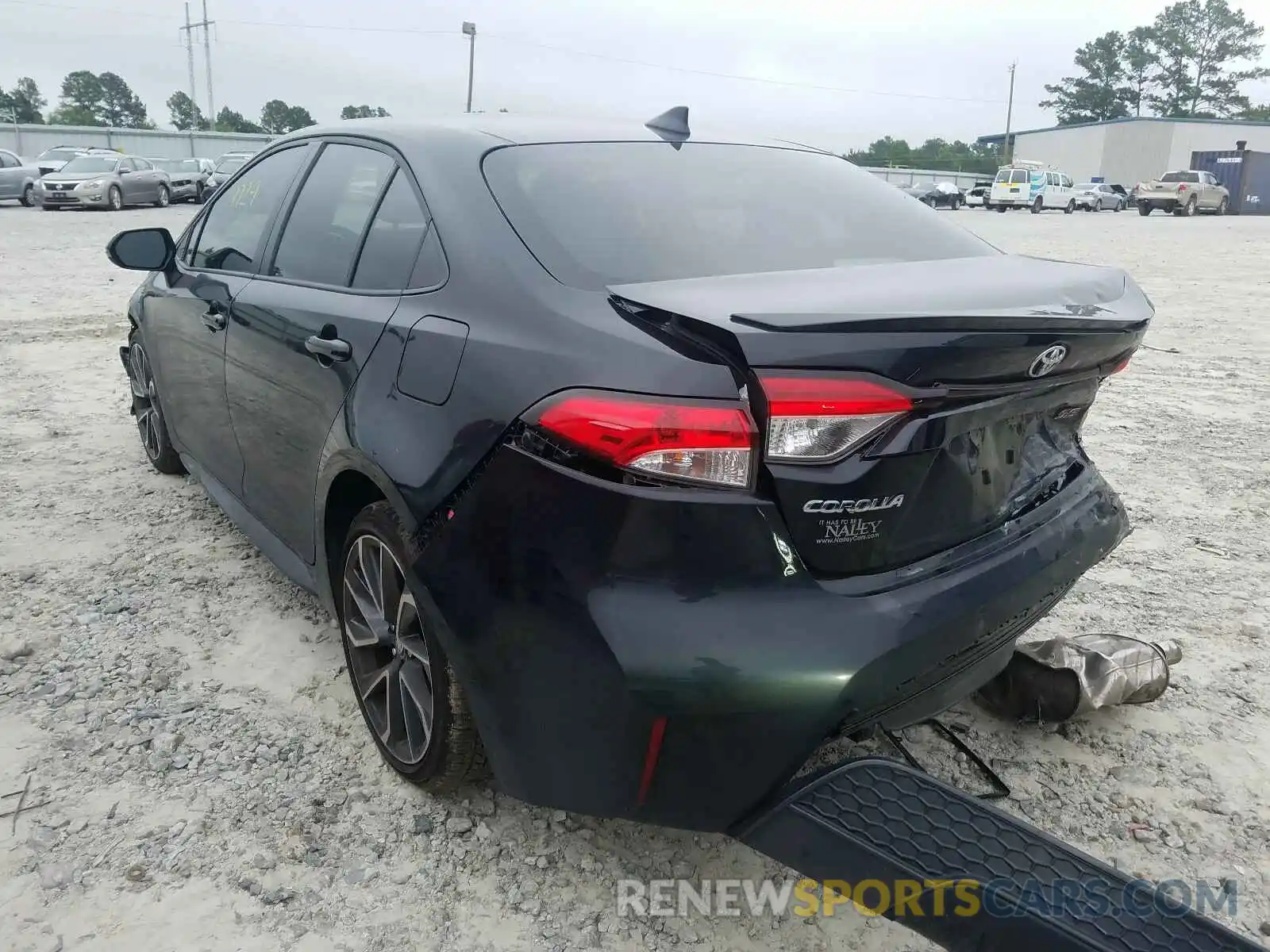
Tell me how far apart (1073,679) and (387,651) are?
184 cm

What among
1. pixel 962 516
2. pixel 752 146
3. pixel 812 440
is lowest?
pixel 962 516

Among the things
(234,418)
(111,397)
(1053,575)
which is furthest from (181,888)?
(111,397)

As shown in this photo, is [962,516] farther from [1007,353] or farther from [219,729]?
[219,729]

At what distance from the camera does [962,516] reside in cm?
195

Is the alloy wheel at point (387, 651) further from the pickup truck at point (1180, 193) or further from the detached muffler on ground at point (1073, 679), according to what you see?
the pickup truck at point (1180, 193)

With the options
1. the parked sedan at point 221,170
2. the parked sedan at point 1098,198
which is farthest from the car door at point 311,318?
the parked sedan at point 1098,198

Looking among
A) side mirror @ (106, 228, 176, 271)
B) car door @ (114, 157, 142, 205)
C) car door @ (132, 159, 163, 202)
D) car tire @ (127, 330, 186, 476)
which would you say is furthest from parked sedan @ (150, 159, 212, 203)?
side mirror @ (106, 228, 176, 271)

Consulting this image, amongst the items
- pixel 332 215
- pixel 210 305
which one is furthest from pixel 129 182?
pixel 332 215

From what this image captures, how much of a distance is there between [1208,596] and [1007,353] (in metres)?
2.37

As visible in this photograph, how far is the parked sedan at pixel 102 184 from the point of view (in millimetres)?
22938

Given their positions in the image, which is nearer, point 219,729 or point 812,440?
point 812,440

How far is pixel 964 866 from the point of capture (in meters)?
1.74

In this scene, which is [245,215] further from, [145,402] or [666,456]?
[666,456]

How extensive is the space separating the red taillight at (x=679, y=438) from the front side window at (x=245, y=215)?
1997mm
